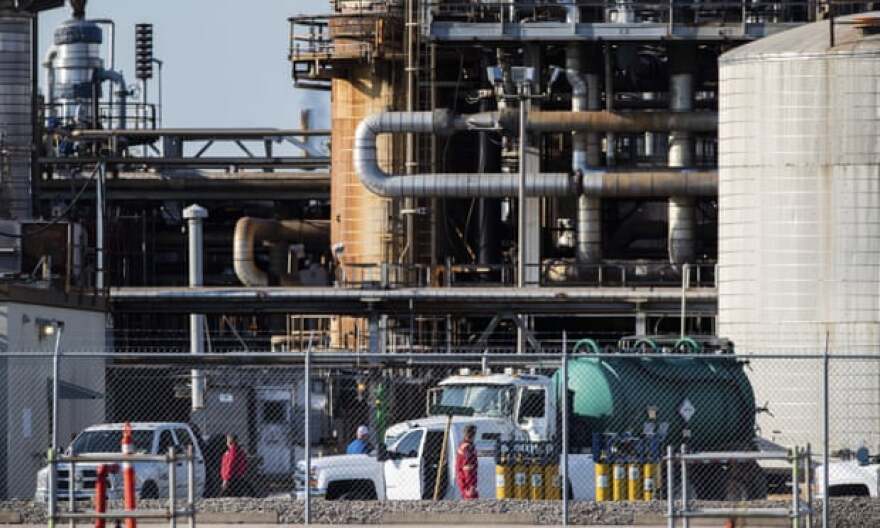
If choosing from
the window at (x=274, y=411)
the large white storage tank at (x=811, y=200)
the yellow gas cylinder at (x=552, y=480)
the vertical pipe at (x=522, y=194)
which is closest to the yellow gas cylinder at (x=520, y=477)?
the yellow gas cylinder at (x=552, y=480)

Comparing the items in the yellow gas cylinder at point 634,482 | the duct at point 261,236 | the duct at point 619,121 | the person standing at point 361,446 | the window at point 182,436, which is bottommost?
the yellow gas cylinder at point 634,482

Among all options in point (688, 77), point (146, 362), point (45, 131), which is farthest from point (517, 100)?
point (45, 131)

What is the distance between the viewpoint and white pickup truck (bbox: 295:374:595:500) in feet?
108

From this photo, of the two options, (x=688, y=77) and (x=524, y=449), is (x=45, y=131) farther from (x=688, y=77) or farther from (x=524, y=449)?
(x=524, y=449)

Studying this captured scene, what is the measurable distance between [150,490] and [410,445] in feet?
13.3

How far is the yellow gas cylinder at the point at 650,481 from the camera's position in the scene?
106 feet

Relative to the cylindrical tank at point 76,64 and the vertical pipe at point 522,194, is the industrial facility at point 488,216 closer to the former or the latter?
the vertical pipe at point 522,194

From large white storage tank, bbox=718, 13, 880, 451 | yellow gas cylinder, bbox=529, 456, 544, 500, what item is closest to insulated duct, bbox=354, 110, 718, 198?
large white storage tank, bbox=718, 13, 880, 451

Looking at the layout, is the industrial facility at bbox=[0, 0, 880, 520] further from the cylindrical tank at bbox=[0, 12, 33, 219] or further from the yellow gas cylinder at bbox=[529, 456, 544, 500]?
the yellow gas cylinder at bbox=[529, 456, 544, 500]

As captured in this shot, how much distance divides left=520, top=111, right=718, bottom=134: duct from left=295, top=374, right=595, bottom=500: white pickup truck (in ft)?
82.3

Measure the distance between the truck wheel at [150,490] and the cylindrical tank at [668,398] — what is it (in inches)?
277

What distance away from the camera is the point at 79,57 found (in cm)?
8650

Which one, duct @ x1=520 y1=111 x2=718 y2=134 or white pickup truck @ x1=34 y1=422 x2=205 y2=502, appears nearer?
white pickup truck @ x1=34 y1=422 x2=205 y2=502

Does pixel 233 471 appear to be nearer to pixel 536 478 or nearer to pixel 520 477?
pixel 520 477
